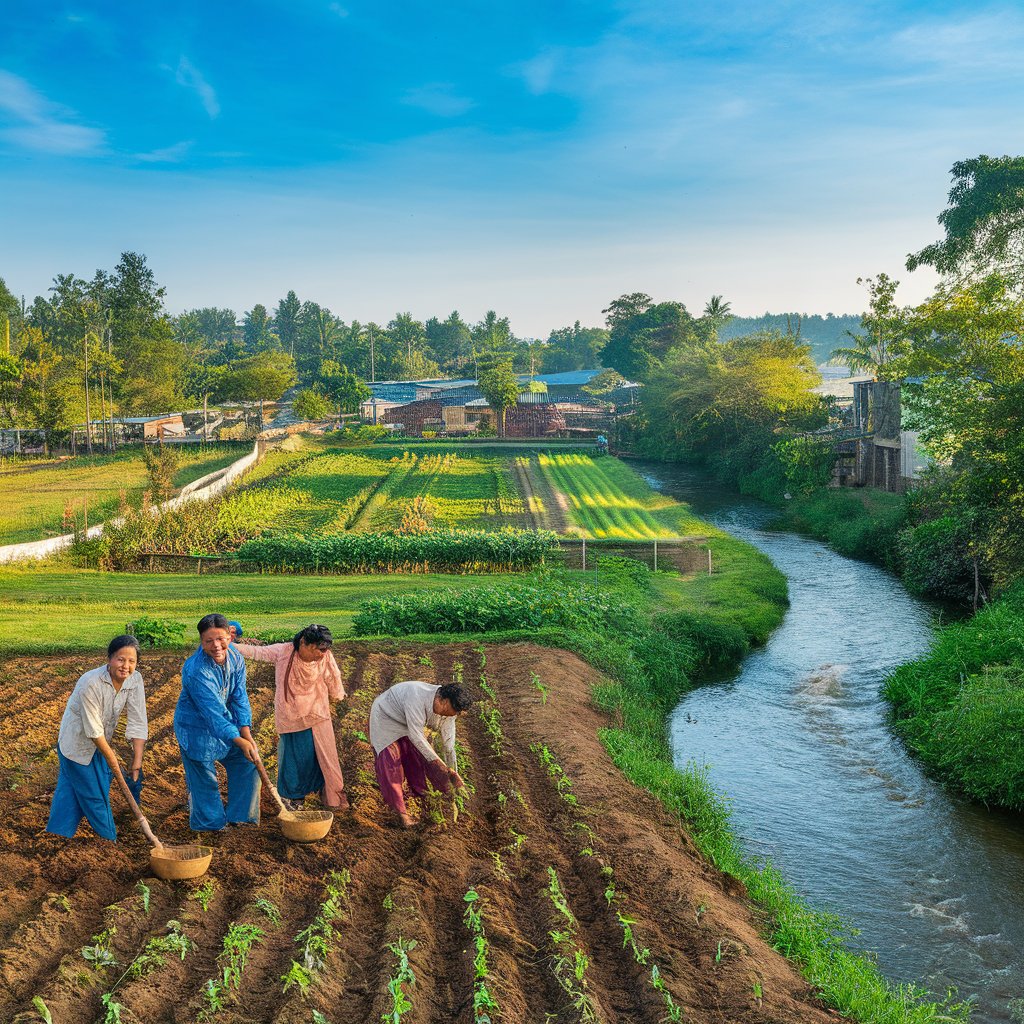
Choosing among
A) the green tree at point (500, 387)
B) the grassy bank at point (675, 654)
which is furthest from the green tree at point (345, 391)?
the grassy bank at point (675, 654)

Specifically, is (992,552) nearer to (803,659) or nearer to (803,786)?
(803,659)

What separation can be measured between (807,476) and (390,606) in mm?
26406

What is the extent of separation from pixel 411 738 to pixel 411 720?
146mm

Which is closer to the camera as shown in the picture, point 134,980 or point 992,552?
point 134,980

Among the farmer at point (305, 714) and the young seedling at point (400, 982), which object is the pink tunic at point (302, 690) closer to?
the farmer at point (305, 714)

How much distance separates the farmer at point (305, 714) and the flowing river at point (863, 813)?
15.6 ft

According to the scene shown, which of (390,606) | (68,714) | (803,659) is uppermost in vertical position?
(68,714)

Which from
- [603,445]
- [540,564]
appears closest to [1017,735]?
[540,564]

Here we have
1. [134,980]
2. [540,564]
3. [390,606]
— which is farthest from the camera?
[540,564]

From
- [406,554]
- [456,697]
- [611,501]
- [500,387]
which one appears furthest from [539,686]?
[500,387]

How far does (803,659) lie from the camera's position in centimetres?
1838

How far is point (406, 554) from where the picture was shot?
2328 centimetres

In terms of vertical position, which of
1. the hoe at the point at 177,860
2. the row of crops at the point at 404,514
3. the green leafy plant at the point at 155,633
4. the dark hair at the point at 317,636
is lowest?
the row of crops at the point at 404,514

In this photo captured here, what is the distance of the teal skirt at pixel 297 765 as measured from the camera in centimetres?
826
